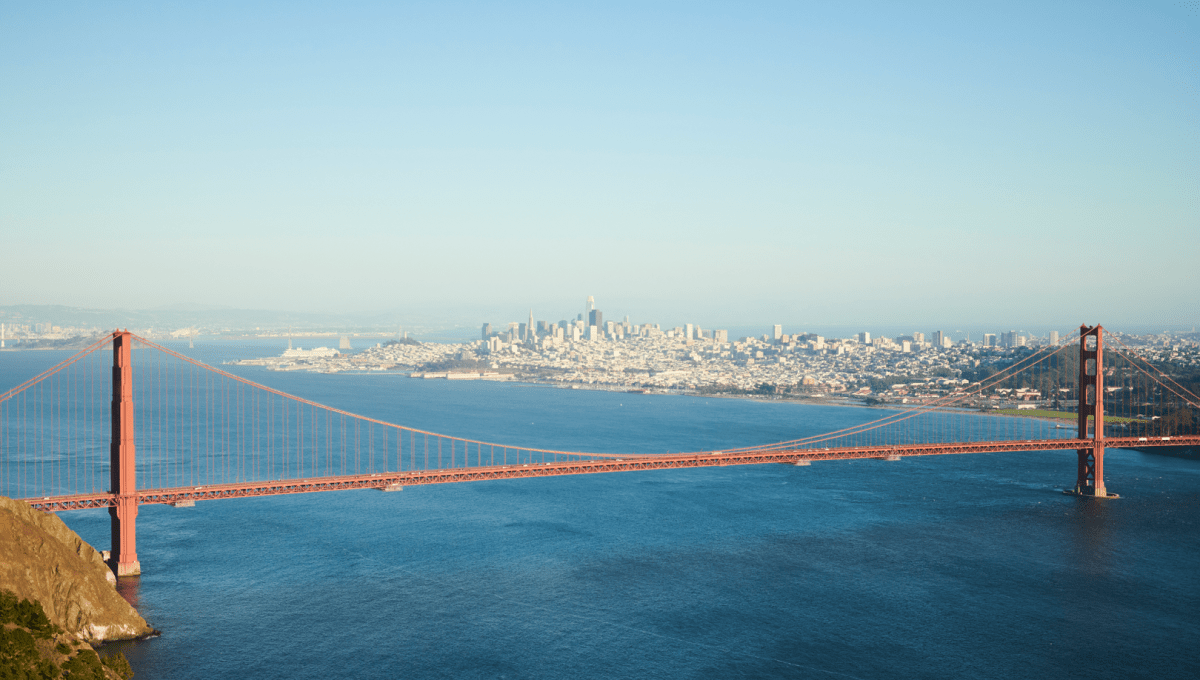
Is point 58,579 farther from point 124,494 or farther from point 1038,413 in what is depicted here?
point 1038,413

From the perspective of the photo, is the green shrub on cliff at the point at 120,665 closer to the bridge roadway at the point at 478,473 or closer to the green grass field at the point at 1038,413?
the bridge roadway at the point at 478,473

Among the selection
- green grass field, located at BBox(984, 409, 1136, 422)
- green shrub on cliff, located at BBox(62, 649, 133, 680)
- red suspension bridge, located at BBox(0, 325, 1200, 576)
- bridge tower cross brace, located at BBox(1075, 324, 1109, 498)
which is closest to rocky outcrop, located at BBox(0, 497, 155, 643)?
green shrub on cliff, located at BBox(62, 649, 133, 680)

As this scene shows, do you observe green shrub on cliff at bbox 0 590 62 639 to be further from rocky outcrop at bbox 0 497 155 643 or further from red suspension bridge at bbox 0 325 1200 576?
red suspension bridge at bbox 0 325 1200 576

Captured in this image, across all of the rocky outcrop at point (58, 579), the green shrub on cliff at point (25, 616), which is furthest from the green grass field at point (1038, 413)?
the green shrub on cliff at point (25, 616)

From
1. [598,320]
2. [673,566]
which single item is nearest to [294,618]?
[673,566]

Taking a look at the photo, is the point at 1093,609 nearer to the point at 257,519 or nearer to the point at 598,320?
the point at 257,519
